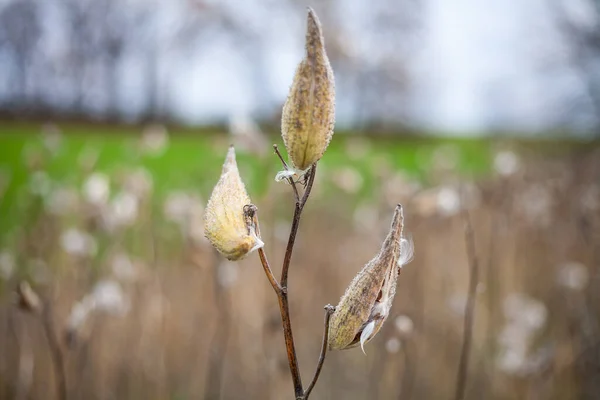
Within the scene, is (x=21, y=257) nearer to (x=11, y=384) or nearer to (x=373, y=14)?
(x=11, y=384)

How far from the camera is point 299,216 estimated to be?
51 cm

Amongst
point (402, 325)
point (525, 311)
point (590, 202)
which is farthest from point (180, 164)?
point (402, 325)

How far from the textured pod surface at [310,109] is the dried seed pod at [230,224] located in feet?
0.22

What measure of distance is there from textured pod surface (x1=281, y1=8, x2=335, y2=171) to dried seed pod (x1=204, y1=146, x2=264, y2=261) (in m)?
0.07

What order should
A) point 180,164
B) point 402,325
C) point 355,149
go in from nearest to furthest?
1. point 402,325
2. point 355,149
3. point 180,164

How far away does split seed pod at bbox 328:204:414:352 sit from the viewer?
0.54m

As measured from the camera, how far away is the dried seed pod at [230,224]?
0.52 m

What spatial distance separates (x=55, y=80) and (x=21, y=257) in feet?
58.1

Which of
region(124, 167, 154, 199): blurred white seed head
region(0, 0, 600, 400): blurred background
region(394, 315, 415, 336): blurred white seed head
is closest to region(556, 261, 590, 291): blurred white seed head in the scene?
region(0, 0, 600, 400): blurred background

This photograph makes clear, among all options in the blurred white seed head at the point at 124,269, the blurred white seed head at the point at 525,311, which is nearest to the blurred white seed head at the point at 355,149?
the blurred white seed head at the point at 525,311

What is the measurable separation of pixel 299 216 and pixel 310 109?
10 centimetres

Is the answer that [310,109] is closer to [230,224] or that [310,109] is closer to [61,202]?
[230,224]

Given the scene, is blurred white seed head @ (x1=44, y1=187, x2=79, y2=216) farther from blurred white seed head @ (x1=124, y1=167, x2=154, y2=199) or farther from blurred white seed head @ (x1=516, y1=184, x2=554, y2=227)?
blurred white seed head @ (x1=516, y1=184, x2=554, y2=227)

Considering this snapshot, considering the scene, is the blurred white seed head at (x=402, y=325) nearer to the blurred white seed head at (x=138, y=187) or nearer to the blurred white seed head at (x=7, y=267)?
the blurred white seed head at (x=138, y=187)
